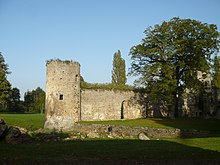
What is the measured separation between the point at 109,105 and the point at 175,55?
935 cm

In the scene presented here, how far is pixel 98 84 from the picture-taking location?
31.4 metres

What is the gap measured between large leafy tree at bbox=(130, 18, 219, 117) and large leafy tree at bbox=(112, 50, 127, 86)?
20.4 m

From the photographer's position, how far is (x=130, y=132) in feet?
76.9

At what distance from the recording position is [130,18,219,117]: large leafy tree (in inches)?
1065

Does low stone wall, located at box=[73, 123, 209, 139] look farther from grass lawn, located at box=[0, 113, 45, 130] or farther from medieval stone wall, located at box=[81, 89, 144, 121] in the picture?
grass lawn, located at box=[0, 113, 45, 130]

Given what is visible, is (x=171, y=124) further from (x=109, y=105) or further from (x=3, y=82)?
(x=3, y=82)

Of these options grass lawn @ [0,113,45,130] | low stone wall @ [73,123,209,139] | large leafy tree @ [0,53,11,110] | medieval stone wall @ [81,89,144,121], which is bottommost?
low stone wall @ [73,123,209,139]

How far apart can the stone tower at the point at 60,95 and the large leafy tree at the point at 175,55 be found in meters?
7.84

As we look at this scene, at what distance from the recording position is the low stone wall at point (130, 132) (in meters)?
22.0

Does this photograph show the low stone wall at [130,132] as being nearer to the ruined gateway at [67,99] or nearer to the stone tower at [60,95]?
the stone tower at [60,95]

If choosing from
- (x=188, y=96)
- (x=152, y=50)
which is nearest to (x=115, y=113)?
(x=152, y=50)

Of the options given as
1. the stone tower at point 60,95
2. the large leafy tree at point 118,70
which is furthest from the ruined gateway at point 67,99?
the large leafy tree at point 118,70

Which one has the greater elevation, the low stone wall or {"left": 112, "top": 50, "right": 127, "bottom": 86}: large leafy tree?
{"left": 112, "top": 50, "right": 127, "bottom": 86}: large leafy tree

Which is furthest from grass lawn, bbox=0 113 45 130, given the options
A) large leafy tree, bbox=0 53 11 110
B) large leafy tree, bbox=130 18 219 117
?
large leafy tree, bbox=130 18 219 117
